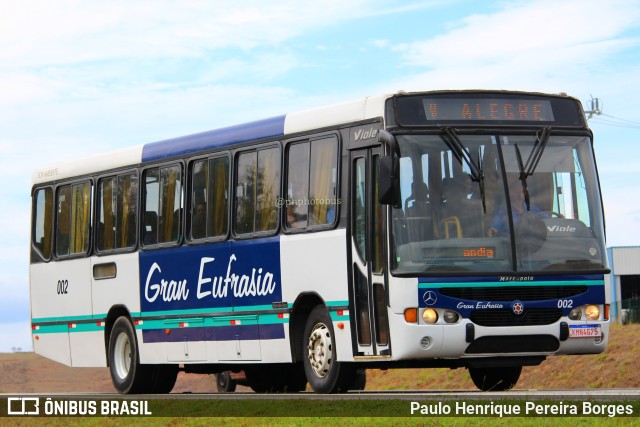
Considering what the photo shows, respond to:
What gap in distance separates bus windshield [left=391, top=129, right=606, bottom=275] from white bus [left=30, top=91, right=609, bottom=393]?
0.07 feet

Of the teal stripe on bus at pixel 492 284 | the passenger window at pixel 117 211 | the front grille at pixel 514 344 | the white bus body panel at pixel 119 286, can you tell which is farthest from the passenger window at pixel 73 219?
the front grille at pixel 514 344

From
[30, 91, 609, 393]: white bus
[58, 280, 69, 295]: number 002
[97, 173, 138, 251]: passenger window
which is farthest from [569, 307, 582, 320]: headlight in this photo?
[58, 280, 69, 295]: number 002

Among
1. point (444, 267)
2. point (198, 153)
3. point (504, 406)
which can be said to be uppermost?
point (198, 153)

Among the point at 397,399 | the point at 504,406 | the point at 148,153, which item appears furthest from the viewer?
the point at 148,153

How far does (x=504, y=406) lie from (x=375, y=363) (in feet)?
14.0

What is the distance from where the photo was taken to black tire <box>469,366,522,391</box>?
66.0 ft

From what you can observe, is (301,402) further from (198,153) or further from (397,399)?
(198,153)

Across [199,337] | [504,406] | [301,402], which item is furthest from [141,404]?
[504,406]

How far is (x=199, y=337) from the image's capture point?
2119cm

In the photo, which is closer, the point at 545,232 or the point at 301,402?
the point at 301,402

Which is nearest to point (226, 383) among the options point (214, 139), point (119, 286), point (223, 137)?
point (119, 286)

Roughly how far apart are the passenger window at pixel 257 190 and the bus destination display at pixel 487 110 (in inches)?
112

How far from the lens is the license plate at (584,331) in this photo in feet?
56.6

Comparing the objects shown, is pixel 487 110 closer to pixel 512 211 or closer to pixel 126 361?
pixel 512 211
